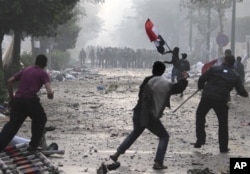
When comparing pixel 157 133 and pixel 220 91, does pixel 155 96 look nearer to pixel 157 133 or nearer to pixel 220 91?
pixel 157 133

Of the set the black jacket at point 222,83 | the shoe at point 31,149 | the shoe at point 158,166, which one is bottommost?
the shoe at point 158,166

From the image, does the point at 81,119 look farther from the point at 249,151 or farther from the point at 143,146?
the point at 249,151

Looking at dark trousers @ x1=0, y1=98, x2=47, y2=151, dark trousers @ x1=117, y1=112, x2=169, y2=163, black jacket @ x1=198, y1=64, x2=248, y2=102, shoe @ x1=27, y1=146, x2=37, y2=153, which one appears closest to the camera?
shoe @ x1=27, y1=146, x2=37, y2=153

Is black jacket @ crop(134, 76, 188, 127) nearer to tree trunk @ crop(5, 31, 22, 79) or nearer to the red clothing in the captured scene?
A: the red clothing

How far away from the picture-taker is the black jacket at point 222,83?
11570 mm

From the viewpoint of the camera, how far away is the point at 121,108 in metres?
20.3

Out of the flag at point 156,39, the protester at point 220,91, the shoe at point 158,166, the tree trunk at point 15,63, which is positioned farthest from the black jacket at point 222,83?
the tree trunk at point 15,63

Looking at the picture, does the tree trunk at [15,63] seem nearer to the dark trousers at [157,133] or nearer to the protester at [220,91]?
the protester at [220,91]

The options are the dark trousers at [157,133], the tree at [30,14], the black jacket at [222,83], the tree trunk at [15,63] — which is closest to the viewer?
the dark trousers at [157,133]

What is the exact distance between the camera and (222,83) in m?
11.6

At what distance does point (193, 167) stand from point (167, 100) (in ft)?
3.81

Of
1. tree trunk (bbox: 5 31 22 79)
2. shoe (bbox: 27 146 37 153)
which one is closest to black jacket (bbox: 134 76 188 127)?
shoe (bbox: 27 146 37 153)

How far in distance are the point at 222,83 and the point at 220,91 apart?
15cm

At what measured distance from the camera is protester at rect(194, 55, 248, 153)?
1158 centimetres
